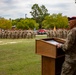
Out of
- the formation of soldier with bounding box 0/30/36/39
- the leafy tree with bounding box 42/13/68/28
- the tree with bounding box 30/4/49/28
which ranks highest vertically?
the tree with bounding box 30/4/49/28

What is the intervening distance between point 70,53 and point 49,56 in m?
0.48

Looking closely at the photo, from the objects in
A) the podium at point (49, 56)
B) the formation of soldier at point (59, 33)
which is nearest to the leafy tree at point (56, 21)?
the formation of soldier at point (59, 33)

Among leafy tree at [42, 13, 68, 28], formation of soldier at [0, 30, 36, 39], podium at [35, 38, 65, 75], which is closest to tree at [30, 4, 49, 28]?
leafy tree at [42, 13, 68, 28]

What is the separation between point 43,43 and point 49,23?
1999 inches

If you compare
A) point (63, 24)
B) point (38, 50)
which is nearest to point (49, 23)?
point (63, 24)

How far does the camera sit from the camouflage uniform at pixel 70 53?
13.0ft

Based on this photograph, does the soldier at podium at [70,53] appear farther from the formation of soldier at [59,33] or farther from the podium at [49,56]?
the formation of soldier at [59,33]

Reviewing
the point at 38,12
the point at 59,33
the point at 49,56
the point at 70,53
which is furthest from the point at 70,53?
the point at 38,12

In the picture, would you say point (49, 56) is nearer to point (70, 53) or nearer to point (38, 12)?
Result: point (70, 53)

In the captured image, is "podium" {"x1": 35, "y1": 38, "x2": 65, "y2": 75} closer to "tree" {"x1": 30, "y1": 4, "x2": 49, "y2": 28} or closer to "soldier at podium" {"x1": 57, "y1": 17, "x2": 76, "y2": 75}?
"soldier at podium" {"x1": 57, "y1": 17, "x2": 76, "y2": 75}

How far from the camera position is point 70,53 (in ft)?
13.5

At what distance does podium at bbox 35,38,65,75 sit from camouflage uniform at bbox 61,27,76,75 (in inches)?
10.6

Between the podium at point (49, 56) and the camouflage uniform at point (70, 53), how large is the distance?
0.88 feet

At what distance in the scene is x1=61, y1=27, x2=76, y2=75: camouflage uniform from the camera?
13.0 feet
